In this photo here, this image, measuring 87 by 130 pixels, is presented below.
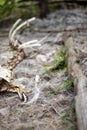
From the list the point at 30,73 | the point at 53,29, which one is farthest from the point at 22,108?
the point at 53,29

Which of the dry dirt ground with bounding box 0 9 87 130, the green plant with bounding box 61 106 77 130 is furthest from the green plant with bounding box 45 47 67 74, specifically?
the green plant with bounding box 61 106 77 130

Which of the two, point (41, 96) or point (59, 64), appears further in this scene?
point (59, 64)

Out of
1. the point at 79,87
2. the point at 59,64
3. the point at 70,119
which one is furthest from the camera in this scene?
the point at 59,64

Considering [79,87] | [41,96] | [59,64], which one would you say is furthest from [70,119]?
[59,64]

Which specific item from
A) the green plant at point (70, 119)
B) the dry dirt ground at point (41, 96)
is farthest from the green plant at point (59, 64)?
the green plant at point (70, 119)

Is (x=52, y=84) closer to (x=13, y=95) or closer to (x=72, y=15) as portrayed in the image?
(x=13, y=95)

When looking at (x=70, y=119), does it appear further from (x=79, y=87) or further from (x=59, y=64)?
(x=59, y=64)

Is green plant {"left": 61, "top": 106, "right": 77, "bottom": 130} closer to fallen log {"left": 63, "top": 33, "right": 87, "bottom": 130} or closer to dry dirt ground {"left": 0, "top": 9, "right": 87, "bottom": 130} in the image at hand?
dry dirt ground {"left": 0, "top": 9, "right": 87, "bottom": 130}

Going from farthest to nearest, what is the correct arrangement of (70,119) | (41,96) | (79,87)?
(41,96), (79,87), (70,119)
